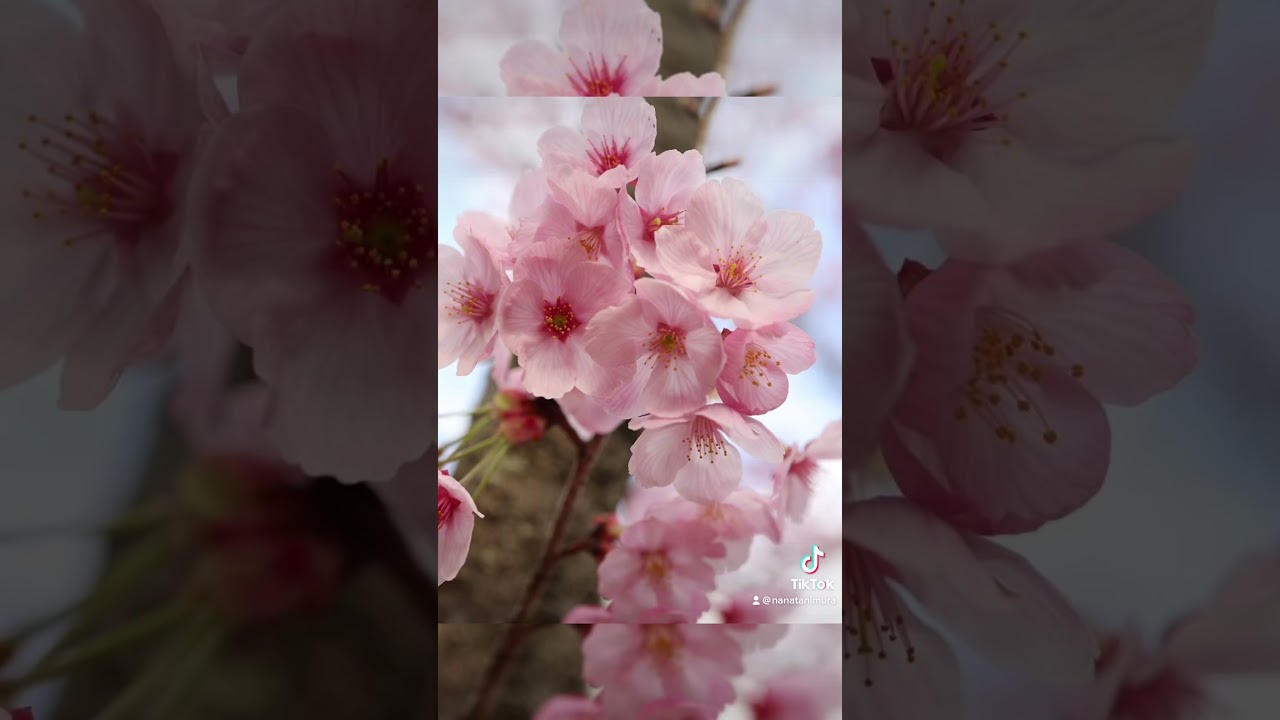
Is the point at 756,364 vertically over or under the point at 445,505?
over

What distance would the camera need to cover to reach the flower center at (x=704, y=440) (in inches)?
46.8

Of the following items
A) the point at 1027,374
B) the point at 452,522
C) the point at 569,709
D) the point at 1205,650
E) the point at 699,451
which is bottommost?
the point at 569,709

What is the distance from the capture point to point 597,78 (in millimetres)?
1195

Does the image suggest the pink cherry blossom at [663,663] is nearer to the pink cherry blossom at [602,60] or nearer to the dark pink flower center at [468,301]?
the dark pink flower center at [468,301]

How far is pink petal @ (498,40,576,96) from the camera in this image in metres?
1.20

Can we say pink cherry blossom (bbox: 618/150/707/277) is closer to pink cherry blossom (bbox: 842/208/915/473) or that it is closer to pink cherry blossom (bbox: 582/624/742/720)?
pink cherry blossom (bbox: 842/208/915/473)

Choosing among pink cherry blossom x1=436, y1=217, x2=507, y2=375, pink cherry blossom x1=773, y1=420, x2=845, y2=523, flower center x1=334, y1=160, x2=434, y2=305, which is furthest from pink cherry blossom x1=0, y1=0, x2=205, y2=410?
pink cherry blossom x1=773, y1=420, x2=845, y2=523

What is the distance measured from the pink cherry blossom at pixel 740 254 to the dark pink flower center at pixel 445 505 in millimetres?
391

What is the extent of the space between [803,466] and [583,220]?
0.40 meters

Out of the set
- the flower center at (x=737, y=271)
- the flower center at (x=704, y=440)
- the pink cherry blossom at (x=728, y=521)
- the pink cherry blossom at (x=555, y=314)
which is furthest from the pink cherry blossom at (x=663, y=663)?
the flower center at (x=737, y=271)

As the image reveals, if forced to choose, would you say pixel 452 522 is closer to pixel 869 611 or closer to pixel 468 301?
pixel 468 301

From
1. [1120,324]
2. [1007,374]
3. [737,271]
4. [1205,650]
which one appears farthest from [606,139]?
[1205,650]

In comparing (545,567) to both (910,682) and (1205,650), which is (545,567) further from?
(1205,650)

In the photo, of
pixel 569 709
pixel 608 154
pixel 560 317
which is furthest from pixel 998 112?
pixel 569 709
